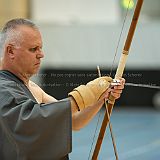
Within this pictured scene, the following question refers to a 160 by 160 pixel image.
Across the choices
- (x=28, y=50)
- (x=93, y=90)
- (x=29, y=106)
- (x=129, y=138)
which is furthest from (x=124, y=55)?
(x=129, y=138)

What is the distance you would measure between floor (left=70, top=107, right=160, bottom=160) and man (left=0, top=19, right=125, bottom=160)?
1.33 meters

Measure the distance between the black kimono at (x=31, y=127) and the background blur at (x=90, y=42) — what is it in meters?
7.18

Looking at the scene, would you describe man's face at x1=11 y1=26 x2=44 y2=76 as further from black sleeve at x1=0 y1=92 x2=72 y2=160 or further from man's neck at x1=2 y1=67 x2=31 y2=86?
black sleeve at x1=0 y1=92 x2=72 y2=160

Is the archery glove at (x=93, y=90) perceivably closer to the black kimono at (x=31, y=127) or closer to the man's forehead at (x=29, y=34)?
the black kimono at (x=31, y=127)

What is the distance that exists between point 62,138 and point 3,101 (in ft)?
0.93

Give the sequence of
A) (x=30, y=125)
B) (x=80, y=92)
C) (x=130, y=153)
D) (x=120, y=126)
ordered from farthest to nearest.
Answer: (x=120, y=126) → (x=130, y=153) → (x=80, y=92) → (x=30, y=125)

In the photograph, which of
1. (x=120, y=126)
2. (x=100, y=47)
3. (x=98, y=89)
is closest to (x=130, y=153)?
(x=120, y=126)

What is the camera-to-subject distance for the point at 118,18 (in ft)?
32.2

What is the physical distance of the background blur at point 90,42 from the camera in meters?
9.50

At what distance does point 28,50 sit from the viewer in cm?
209

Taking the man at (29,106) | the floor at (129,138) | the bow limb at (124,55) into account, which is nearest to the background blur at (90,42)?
the floor at (129,138)

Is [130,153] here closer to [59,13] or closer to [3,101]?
[3,101]

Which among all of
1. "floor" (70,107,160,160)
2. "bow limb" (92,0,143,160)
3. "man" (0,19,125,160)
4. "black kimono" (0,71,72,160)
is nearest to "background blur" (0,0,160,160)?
"floor" (70,107,160,160)

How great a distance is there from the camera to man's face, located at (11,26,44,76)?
209cm
